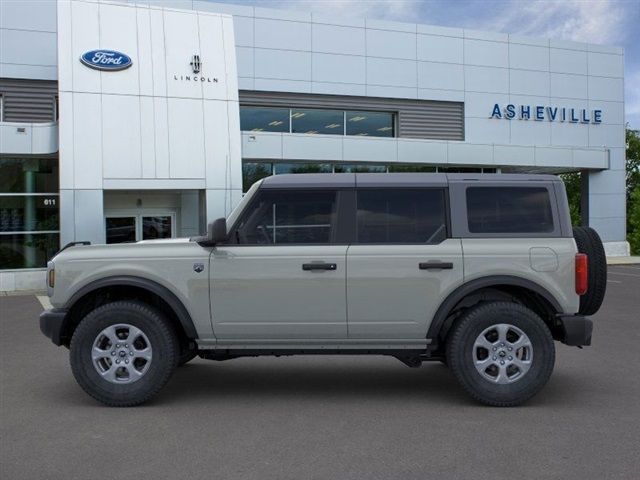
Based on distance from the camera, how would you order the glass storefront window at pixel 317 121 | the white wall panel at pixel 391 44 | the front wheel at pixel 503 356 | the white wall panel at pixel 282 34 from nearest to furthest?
the front wheel at pixel 503 356 < the white wall panel at pixel 282 34 < the glass storefront window at pixel 317 121 < the white wall panel at pixel 391 44

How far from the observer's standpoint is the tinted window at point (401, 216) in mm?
5668

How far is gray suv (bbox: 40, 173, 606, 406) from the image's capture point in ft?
18.1

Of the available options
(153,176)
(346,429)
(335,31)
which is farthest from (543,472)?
(335,31)

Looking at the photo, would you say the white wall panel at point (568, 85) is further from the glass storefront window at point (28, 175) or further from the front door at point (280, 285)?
the front door at point (280, 285)

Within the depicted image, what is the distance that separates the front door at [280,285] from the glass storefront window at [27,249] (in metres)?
14.2

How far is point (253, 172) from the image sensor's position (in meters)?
21.1

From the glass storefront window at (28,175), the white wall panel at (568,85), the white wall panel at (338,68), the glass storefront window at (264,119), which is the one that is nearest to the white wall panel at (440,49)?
the white wall panel at (338,68)

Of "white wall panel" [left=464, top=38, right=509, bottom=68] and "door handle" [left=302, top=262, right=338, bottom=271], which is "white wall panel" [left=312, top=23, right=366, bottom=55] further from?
"door handle" [left=302, top=262, right=338, bottom=271]

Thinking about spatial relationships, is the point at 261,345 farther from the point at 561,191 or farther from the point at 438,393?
the point at 561,191

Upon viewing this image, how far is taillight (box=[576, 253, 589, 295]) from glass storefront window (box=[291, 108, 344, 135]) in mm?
18055

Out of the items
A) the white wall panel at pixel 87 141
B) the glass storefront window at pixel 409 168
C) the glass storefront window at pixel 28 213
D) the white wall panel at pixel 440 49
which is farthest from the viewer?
the white wall panel at pixel 440 49

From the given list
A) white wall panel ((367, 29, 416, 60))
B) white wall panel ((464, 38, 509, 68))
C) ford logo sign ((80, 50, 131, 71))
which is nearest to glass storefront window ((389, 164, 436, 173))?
white wall panel ((367, 29, 416, 60))

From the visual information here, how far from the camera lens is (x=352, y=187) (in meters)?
5.73

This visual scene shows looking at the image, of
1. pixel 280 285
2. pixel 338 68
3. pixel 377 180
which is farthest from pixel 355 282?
pixel 338 68
